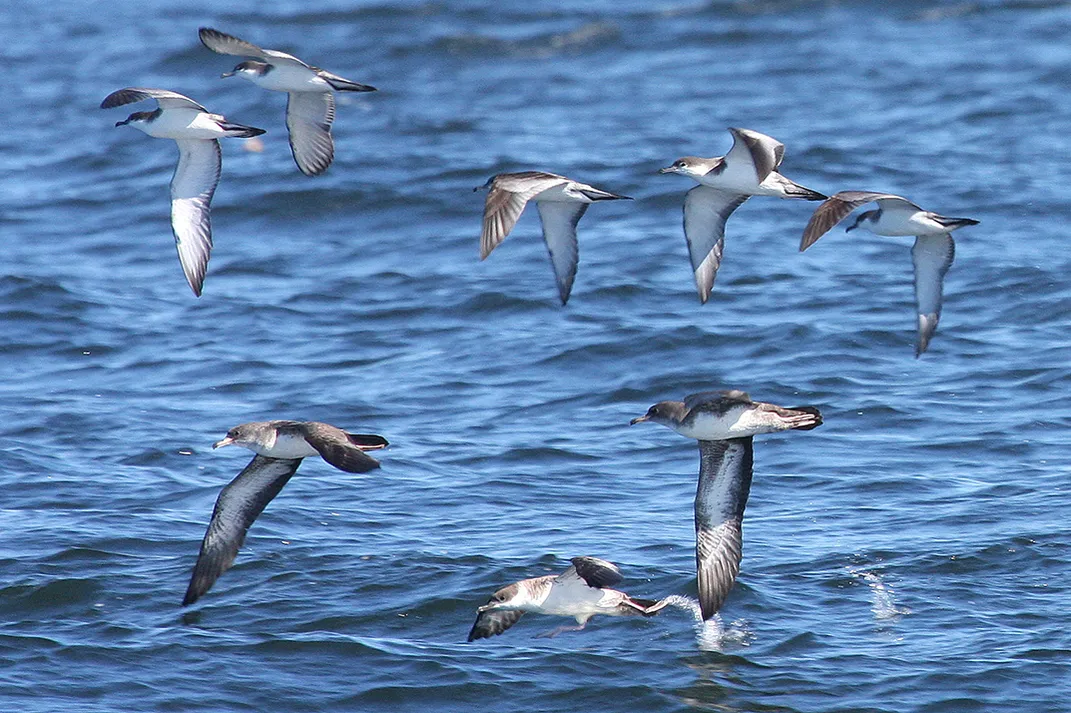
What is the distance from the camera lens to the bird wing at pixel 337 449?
23.2 ft

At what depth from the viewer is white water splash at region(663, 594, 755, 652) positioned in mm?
8875

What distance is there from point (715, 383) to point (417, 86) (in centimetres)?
1091

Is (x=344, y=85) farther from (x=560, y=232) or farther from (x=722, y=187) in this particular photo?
(x=722, y=187)

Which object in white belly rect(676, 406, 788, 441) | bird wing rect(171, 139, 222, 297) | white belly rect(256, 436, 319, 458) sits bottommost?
white belly rect(256, 436, 319, 458)

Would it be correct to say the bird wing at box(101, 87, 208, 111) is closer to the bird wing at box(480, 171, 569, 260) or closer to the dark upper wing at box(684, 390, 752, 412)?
the bird wing at box(480, 171, 569, 260)

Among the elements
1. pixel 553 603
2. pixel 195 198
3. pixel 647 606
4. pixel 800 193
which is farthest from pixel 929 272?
pixel 195 198

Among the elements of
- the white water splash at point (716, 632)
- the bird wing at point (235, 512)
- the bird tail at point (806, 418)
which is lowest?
the white water splash at point (716, 632)

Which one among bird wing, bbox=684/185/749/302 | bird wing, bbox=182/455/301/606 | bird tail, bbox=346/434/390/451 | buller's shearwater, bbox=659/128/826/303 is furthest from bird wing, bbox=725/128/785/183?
bird wing, bbox=182/455/301/606

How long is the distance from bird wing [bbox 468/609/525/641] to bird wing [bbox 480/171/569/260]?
187 centimetres

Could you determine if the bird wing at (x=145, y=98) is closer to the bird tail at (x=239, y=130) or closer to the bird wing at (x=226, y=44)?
the bird tail at (x=239, y=130)

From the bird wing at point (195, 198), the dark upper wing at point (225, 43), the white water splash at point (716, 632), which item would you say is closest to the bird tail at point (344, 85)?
the dark upper wing at point (225, 43)

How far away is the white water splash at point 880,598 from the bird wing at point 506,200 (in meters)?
2.87

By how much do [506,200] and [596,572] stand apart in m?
2.26

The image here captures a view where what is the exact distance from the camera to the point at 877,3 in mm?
25297
